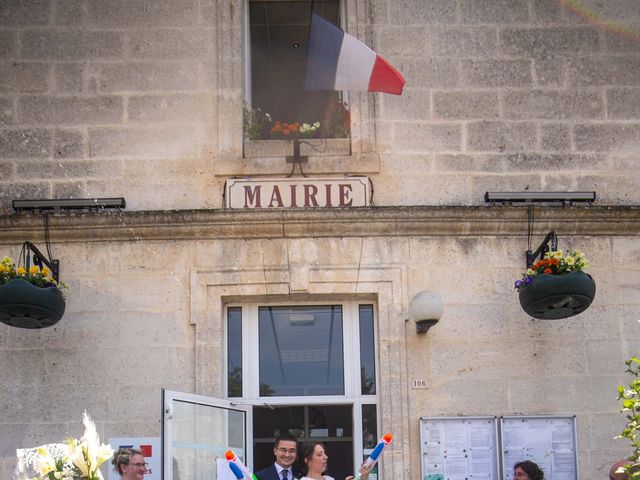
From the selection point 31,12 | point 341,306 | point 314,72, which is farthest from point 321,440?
point 31,12

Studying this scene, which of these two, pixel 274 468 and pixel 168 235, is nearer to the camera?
pixel 274 468

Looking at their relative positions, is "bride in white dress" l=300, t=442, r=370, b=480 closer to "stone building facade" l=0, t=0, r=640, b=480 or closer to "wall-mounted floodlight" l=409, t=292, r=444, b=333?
"stone building facade" l=0, t=0, r=640, b=480

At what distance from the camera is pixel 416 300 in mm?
8492

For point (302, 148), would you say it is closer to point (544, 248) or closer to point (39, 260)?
point (544, 248)

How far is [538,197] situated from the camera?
29.4ft

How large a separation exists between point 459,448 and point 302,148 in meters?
2.59

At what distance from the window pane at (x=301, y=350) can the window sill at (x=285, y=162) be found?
3.48 ft

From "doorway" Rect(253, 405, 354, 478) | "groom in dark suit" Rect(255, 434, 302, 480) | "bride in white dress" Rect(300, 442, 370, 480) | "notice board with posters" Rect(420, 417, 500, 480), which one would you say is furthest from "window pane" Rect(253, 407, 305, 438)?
"bride in white dress" Rect(300, 442, 370, 480)

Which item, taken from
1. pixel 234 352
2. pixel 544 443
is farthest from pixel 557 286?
pixel 234 352

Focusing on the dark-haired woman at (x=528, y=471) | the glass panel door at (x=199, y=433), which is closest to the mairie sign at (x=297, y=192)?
the glass panel door at (x=199, y=433)

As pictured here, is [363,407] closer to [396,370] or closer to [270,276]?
[396,370]

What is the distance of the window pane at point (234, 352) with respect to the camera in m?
8.80

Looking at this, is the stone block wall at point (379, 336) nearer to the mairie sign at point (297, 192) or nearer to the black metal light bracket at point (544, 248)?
the black metal light bracket at point (544, 248)

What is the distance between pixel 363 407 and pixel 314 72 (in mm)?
2531
